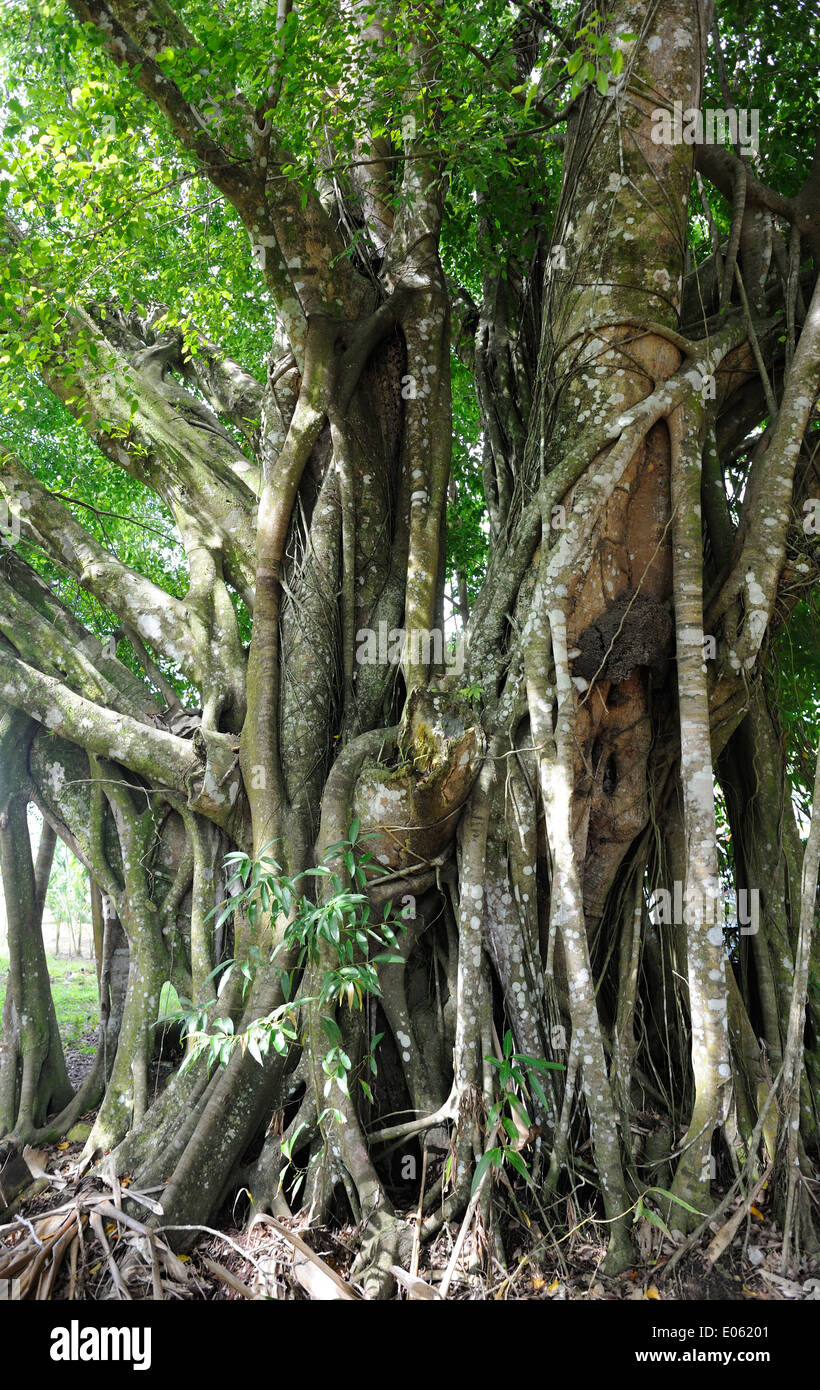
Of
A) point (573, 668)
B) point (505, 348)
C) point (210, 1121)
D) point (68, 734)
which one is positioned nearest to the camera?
point (210, 1121)

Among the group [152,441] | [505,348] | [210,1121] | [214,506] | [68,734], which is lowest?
[210,1121]

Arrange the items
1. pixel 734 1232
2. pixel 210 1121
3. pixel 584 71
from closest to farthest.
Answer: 1. pixel 584 71
2. pixel 734 1232
3. pixel 210 1121

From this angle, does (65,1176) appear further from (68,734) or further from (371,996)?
(68,734)

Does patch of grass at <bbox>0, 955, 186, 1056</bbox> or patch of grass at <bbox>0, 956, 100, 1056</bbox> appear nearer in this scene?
patch of grass at <bbox>0, 955, 186, 1056</bbox>

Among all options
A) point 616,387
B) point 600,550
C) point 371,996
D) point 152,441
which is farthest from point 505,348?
point 371,996

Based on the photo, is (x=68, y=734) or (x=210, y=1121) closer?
(x=210, y=1121)

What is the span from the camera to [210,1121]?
10.4 ft

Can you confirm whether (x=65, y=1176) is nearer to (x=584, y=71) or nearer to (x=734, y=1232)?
(x=734, y=1232)

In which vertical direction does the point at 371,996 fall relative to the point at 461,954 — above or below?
below

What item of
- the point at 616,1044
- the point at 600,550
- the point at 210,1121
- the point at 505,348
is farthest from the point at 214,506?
the point at 616,1044

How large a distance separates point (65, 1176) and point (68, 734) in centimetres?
192

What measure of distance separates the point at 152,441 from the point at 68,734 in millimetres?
1756

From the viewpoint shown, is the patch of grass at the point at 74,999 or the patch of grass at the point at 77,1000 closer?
the patch of grass at the point at 77,1000

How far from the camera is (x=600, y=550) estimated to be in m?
3.46
